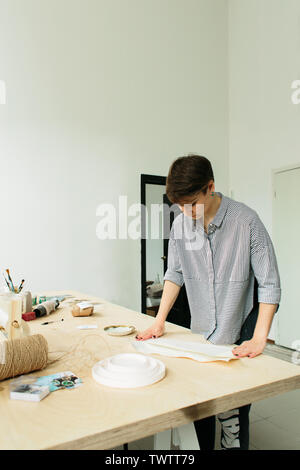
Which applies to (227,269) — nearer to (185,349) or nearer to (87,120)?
(185,349)

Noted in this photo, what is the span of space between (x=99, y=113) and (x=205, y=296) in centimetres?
323

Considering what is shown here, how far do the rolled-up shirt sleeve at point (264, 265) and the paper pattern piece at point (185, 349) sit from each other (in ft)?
0.79

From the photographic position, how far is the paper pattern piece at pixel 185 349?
1.17m

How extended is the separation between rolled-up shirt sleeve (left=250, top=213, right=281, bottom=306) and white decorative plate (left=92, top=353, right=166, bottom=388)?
0.48m

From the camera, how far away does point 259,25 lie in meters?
4.59

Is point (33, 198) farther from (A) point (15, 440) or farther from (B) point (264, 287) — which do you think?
(A) point (15, 440)

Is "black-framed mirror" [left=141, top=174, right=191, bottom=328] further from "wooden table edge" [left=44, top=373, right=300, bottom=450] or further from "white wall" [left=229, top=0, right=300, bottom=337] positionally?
"wooden table edge" [left=44, top=373, right=300, bottom=450]

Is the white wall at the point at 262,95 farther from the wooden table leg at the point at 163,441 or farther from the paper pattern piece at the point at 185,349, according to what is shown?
the wooden table leg at the point at 163,441

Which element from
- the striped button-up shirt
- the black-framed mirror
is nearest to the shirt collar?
Result: the striped button-up shirt

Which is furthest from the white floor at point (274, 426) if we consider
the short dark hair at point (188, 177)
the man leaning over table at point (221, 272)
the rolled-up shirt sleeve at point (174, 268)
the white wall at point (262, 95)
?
the white wall at point (262, 95)

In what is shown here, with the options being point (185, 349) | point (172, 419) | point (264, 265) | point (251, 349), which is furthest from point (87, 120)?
point (172, 419)

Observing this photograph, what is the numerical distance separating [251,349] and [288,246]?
3.18m

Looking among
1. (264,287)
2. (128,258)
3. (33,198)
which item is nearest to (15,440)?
(264,287)

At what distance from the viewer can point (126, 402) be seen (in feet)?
2.85
